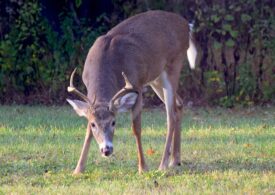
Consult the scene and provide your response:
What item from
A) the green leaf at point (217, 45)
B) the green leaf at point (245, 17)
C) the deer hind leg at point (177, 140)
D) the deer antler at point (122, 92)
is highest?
the deer antler at point (122, 92)

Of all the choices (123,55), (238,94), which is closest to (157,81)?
(123,55)

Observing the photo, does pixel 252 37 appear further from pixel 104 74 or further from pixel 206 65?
pixel 104 74

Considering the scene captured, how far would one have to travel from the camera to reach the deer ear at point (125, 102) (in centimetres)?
893

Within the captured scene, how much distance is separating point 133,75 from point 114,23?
294 inches

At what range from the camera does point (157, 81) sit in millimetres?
10250

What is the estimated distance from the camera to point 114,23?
16.8 meters

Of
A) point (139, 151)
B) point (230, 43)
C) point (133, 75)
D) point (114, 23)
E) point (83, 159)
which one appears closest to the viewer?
point (83, 159)

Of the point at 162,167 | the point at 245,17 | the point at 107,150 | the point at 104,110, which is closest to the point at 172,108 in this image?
the point at 162,167

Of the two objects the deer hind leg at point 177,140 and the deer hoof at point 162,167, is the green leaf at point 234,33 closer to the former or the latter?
the deer hind leg at point 177,140

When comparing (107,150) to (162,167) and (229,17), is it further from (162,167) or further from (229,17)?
(229,17)

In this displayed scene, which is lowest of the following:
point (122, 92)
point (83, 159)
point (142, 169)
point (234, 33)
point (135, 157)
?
point (234, 33)

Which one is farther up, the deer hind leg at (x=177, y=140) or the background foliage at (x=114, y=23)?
the deer hind leg at (x=177, y=140)

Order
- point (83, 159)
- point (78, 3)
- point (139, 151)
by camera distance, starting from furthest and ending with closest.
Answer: point (78, 3) < point (139, 151) < point (83, 159)

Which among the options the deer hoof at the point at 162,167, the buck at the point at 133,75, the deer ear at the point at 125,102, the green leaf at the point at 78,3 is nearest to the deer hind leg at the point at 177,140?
the buck at the point at 133,75
